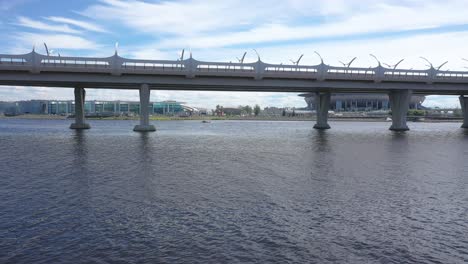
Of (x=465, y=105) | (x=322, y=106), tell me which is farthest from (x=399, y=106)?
(x=465, y=105)

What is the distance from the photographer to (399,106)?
115m

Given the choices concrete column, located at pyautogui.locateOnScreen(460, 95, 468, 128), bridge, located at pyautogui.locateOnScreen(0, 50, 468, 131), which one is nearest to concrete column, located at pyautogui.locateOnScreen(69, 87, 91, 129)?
bridge, located at pyautogui.locateOnScreen(0, 50, 468, 131)

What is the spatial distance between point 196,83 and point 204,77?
229cm

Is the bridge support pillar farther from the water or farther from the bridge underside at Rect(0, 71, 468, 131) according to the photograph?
the water

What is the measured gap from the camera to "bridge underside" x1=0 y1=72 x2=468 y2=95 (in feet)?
296

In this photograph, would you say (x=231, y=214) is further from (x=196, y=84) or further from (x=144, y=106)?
(x=144, y=106)

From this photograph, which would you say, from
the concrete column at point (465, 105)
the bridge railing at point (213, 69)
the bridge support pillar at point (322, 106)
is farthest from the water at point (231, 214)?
the concrete column at point (465, 105)

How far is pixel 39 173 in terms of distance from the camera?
3341cm

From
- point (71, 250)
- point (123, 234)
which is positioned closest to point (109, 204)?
point (123, 234)

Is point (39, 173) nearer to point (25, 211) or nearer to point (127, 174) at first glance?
point (127, 174)

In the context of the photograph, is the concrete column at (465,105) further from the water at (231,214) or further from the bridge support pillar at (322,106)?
the water at (231,214)

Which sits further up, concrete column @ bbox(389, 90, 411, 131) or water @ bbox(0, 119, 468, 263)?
concrete column @ bbox(389, 90, 411, 131)

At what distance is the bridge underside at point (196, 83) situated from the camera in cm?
9011

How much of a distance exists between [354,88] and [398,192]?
8665 centimetres
